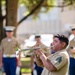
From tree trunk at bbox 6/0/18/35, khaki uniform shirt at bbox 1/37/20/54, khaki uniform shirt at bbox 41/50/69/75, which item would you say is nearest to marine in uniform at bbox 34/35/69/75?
khaki uniform shirt at bbox 41/50/69/75

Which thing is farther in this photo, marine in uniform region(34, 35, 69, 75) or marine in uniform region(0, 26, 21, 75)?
marine in uniform region(0, 26, 21, 75)

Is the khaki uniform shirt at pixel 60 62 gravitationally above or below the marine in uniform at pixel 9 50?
above

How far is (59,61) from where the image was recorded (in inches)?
261

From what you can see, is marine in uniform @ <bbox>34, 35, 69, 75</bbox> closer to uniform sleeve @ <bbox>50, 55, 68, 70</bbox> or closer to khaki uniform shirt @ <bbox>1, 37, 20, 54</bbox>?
uniform sleeve @ <bbox>50, 55, 68, 70</bbox>

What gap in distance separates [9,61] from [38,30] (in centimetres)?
3975

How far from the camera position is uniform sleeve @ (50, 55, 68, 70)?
6.62 metres


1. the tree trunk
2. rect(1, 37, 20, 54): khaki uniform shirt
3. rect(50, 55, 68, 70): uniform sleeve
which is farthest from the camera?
the tree trunk

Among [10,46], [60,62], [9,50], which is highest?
[60,62]

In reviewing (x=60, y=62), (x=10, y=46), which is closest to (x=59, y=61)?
(x=60, y=62)

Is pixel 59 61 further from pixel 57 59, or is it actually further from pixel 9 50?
pixel 9 50

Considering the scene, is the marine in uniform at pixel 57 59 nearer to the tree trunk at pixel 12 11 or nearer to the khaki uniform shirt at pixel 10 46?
the khaki uniform shirt at pixel 10 46

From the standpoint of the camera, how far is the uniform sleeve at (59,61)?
6.62 m

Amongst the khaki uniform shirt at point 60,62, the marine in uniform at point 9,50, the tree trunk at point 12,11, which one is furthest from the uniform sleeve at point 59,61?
the tree trunk at point 12,11

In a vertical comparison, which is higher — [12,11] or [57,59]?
[57,59]
